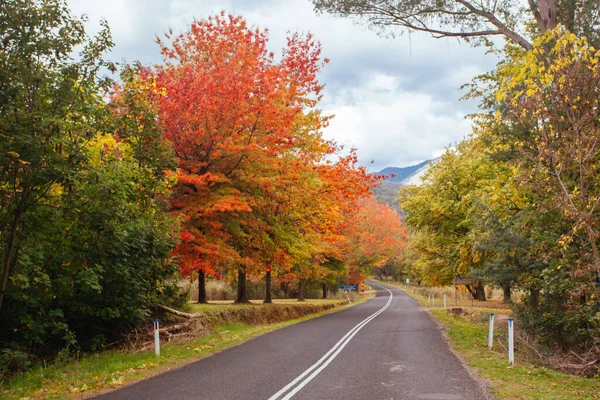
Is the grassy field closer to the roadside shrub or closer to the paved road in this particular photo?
the paved road

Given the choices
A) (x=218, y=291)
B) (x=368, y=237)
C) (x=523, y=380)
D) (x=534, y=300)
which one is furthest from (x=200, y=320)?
(x=368, y=237)

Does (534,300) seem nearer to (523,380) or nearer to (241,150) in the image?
(523,380)

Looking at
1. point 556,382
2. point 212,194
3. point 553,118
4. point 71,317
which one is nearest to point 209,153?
point 212,194

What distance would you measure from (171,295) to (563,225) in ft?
39.1

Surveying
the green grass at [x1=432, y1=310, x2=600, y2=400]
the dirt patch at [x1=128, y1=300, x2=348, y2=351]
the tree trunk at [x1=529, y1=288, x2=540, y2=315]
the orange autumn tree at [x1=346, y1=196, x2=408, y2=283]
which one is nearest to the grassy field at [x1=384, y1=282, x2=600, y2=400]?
the green grass at [x1=432, y1=310, x2=600, y2=400]

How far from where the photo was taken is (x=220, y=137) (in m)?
15.9

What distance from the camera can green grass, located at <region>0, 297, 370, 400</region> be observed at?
801 centimetres

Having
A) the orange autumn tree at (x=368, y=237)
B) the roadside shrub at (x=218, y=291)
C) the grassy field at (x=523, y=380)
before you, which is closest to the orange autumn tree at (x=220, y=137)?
the grassy field at (x=523, y=380)

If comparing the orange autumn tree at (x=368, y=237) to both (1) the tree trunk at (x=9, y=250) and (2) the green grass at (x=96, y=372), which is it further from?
(1) the tree trunk at (x=9, y=250)

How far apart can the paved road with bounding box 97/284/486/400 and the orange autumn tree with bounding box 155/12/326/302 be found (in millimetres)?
4415

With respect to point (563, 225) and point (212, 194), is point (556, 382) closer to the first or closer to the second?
point (563, 225)

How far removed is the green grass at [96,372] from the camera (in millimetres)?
8008

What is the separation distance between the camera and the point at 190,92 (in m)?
15.9

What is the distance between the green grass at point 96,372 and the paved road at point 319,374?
1.77 feet
